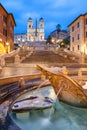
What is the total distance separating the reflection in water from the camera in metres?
8.84

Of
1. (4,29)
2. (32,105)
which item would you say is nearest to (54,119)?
(32,105)

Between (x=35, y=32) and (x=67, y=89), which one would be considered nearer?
(x=67, y=89)

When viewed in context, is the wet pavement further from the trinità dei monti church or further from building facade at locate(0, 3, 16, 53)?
the trinità dei monti church

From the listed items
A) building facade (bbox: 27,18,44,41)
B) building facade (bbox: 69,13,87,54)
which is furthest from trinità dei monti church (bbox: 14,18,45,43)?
building facade (bbox: 69,13,87,54)

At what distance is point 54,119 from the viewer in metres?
9.60

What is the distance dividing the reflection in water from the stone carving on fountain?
0.43 m

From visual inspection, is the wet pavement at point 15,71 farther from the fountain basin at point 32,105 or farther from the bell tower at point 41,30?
the bell tower at point 41,30

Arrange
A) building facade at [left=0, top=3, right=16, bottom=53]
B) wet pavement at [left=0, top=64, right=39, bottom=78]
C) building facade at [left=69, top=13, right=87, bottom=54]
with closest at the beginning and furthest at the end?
wet pavement at [left=0, top=64, right=39, bottom=78] < building facade at [left=0, top=3, right=16, bottom=53] < building facade at [left=69, top=13, right=87, bottom=54]

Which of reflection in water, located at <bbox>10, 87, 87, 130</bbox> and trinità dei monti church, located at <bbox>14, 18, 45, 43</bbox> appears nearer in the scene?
reflection in water, located at <bbox>10, 87, 87, 130</bbox>

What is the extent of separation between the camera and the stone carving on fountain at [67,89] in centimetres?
1035

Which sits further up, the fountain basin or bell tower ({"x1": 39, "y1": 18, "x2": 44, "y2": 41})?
bell tower ({"x1": 39, "y1": 18, "x2": 44, "y2": 41})

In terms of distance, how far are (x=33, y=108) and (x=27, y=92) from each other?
4599mm

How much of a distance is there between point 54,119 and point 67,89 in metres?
1.83

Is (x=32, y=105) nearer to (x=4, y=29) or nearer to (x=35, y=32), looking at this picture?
(x=4, y=29)
